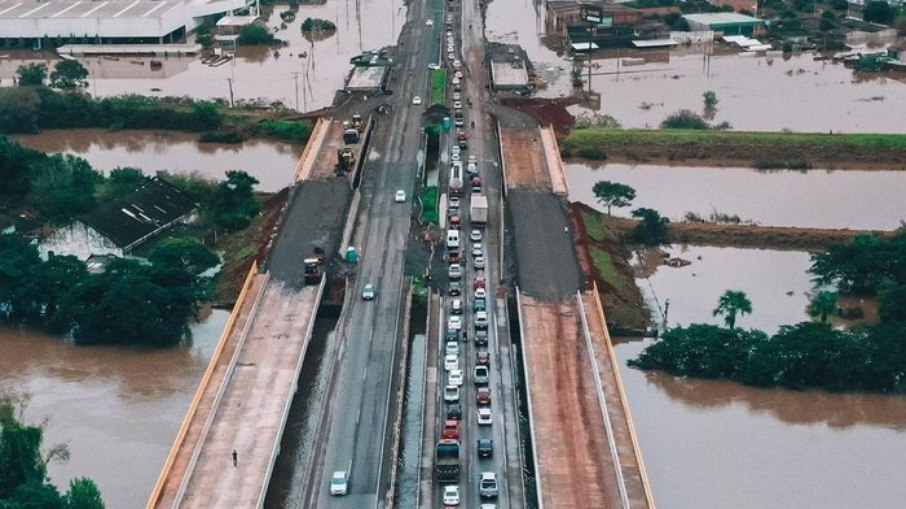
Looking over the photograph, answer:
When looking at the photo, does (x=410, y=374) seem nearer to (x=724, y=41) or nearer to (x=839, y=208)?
(x=839, y=208)


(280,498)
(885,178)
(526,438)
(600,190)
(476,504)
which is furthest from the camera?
(885,178)

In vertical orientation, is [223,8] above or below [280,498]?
above

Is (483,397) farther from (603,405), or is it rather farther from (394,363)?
(394,363)

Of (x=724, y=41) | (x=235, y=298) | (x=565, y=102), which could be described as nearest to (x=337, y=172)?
(x=235, y=298)

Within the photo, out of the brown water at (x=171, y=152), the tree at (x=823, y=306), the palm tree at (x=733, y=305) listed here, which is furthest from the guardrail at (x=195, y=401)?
the tree at (x=823, y=306)

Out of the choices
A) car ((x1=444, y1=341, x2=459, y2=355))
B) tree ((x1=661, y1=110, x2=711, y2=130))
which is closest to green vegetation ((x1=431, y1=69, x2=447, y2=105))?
tree ((x1=661, y1=110, x2=711, y2=130))

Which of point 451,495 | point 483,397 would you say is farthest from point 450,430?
point 451,495

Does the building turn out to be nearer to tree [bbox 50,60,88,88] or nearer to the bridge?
the bridge
